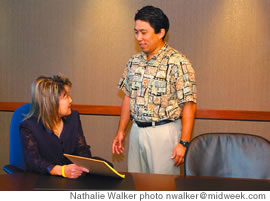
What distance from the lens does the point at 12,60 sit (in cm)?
400

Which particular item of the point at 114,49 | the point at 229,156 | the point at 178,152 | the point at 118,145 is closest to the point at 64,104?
the point at 118,145

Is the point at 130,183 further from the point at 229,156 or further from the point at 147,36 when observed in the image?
the point at 147,36

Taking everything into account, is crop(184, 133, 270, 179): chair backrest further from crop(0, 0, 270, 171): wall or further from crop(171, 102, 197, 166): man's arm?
crop(0, 0, 270, 171): wall

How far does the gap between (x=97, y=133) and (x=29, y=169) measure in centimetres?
181

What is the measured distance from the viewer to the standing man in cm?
255

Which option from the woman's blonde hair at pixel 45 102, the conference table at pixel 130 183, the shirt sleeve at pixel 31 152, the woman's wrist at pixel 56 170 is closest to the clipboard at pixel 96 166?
the conference table at pixel 130 183

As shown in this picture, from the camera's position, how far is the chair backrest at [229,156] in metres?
2.08

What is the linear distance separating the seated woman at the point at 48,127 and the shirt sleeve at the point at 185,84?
84 centimetres

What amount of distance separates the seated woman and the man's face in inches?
28.8

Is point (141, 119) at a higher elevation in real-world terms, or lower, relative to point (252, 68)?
lower

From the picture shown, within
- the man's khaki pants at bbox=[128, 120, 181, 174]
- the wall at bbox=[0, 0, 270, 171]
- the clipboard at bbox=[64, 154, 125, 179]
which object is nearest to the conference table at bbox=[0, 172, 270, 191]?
the clipboard at bbox=[64, 154, 125, 179]

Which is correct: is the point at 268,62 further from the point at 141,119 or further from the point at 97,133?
the point at 97,133
